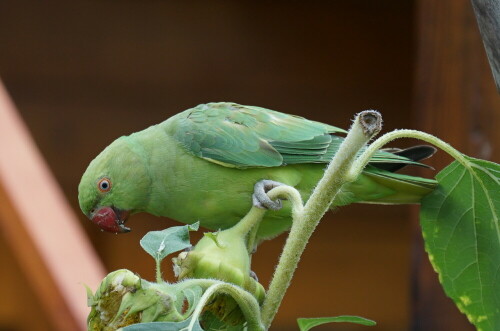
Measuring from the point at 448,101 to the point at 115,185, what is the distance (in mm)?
1182

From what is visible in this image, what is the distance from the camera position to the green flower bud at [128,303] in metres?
1.11

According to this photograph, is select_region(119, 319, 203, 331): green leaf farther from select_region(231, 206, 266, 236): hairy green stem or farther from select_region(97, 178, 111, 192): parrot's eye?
select_region(97, 178, 111, 192): parrot's eye

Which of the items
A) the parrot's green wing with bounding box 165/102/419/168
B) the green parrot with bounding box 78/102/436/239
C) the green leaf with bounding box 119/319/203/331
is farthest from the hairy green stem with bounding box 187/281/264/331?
the parrot's green wing with bounding box 165/102/419/168

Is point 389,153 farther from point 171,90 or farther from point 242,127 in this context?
point 171,90


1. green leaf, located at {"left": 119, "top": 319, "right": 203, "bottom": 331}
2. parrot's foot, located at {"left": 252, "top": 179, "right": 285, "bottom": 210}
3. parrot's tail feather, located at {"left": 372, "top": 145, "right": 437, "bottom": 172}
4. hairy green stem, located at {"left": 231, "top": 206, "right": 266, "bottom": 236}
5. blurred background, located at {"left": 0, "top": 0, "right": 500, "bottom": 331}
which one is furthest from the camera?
blurred background, located at {"left": 0, "top": 0, "right": 500, "bottom": 331}

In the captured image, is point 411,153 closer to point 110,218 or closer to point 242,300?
point 110,218

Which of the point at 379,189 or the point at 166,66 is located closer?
the point at 379,189

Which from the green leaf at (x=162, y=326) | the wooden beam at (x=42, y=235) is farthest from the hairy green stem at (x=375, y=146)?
the wooden beam at (x=42, y=235)

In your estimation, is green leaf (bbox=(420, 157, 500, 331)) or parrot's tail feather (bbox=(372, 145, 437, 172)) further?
parrot's tail feather (bbox=(372, 145, 437, 172))

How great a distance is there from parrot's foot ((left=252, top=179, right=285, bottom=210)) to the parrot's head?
39cm

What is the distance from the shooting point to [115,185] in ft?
7.30

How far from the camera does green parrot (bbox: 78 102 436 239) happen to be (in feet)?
6.84

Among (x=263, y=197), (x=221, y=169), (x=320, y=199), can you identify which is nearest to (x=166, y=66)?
(x=221, y=169)

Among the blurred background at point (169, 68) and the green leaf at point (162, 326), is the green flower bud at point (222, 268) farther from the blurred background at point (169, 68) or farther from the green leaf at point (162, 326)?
the blurred background at point (169, 68)
